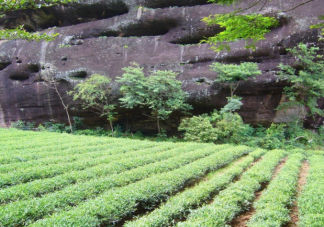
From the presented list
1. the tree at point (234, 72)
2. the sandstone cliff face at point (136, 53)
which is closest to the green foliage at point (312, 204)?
the tree at point (234, 72)

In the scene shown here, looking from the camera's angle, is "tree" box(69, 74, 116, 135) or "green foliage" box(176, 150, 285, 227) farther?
"tree" box(69, 74, 116, 135)

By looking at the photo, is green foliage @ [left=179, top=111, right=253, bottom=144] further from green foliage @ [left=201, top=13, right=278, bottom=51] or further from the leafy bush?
green foliage @ [left=201, top=13, right=278, bottom=51]

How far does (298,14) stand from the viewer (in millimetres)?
16328

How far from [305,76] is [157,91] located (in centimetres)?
1070

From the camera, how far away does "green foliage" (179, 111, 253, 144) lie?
15.3 meters

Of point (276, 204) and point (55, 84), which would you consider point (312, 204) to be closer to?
point (276, 204)

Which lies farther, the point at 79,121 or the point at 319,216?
the point at 79,121

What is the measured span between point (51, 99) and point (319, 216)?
2355 centimetres

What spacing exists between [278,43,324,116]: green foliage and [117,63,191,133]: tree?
7.89 metres

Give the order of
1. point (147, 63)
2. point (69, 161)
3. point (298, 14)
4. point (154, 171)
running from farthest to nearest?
point (147, 63) < point (298, 14) < point (69, 161) < point (154, 171)

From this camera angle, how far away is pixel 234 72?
50.5 ft

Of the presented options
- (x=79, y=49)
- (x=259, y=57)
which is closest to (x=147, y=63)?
(x=79, y=49)

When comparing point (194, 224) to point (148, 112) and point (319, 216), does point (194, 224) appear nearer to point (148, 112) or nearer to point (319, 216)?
point (319, 216)

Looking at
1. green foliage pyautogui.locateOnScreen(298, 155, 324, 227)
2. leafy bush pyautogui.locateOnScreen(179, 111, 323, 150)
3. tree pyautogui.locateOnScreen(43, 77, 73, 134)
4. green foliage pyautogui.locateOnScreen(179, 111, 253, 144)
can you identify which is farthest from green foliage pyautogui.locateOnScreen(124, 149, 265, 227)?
tree pyautogui.locateOnScreen(43, 77, 73, 134)
